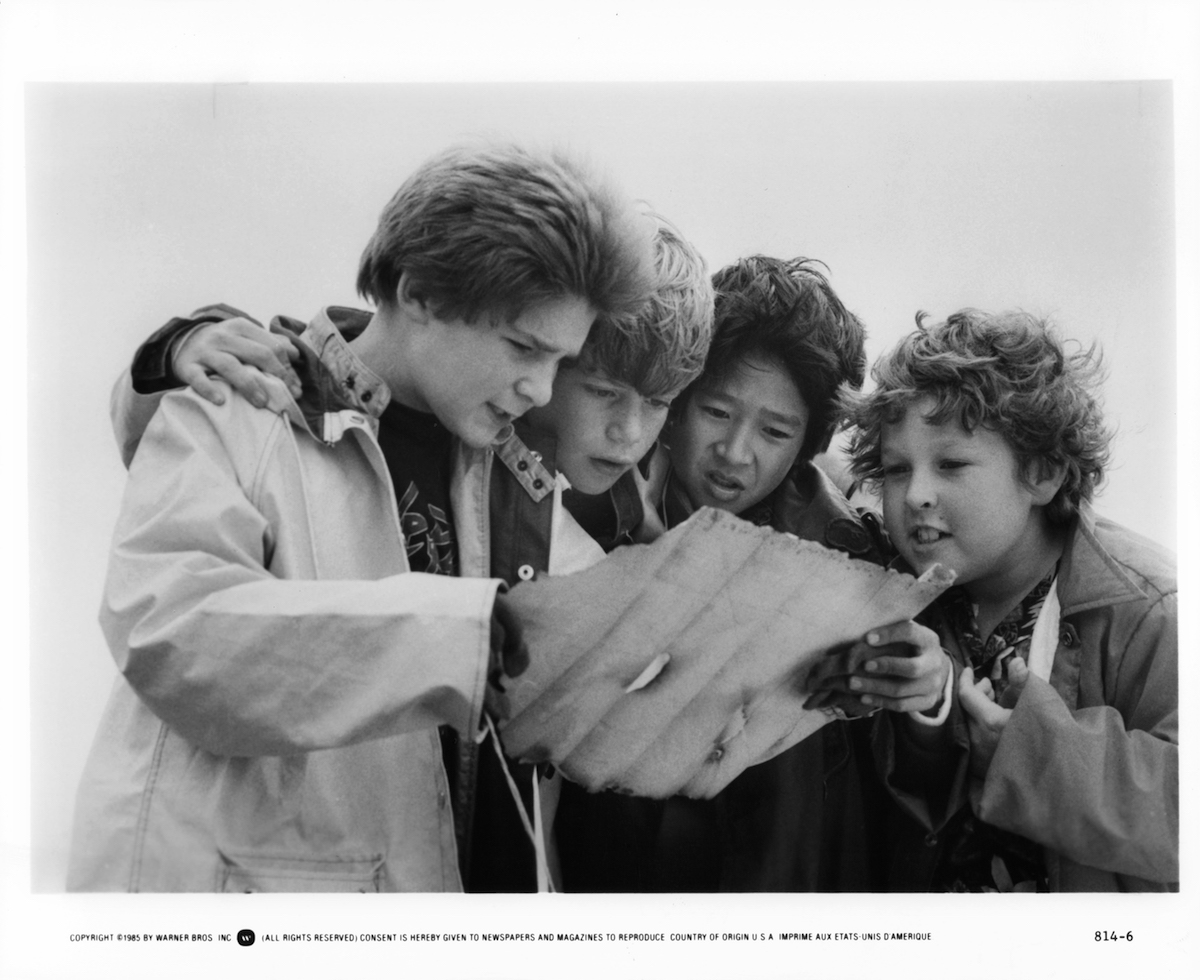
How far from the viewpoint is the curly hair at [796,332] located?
219cm

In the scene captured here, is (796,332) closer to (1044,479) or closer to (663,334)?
(663,334)

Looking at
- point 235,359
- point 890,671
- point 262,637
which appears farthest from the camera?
point 890,671

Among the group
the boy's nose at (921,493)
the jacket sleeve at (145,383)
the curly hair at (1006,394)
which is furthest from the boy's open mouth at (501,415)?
the boy's nose at (921,493)

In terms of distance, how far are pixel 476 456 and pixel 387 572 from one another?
262 mm

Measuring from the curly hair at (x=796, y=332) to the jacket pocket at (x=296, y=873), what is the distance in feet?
3.32

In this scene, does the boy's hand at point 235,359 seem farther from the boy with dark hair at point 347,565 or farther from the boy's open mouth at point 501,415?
the boy's open mouth at point 501,415

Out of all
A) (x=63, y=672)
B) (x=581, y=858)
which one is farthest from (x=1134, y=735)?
(x=63, y=672)

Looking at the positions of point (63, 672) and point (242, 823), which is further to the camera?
point (63, 672)

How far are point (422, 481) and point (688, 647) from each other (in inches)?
22.0

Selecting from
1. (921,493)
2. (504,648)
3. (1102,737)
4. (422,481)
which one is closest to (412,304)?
(422,481)

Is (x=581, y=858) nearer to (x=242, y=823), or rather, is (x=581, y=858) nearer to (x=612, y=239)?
(x=242, y=823)

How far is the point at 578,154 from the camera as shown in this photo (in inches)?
85.9

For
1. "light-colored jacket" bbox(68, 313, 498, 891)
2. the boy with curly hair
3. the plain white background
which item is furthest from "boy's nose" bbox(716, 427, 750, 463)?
"light-colored jacket" bbox(68, 313, 498, 891)

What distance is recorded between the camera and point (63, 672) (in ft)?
7.04
